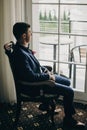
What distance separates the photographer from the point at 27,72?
103 inches

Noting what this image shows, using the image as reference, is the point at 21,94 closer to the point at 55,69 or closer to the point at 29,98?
the point at 29,98

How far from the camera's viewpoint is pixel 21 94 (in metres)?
2.77

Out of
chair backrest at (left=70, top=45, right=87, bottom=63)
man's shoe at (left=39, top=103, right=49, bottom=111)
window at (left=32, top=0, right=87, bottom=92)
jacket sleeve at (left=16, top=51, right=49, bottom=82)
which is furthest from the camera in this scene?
chair backrest at (left=70, top=45, right=87, bottom=63)

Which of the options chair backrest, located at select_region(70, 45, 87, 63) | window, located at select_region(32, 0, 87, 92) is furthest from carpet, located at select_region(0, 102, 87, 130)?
chair backrest, located at select_region(70, 45, 87, 63)

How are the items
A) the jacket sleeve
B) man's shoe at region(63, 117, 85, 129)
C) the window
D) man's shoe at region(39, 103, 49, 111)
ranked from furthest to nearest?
the window → man's shoe at region(39, 103, 49, 111) → man's shoe at region(63, 117, 85, 129) → the jacket sleeve

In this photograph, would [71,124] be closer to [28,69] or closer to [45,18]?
[28,69]

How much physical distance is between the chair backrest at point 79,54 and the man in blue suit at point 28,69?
0.84 metres

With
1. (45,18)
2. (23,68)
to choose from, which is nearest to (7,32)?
(45,18)

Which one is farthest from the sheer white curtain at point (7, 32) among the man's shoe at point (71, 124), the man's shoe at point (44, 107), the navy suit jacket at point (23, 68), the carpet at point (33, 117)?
the man's shoe at point (71, 124)

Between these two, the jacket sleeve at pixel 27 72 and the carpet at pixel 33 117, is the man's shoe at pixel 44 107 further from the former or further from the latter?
the jacket sleeve at pixel 27 72

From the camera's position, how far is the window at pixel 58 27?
3.31 meters

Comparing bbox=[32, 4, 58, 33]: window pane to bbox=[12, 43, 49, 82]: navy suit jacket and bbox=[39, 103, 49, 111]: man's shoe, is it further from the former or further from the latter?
bbox=[39, 103, 49, 111]: man's shoe

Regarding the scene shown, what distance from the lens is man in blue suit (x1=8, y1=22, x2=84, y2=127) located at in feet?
8.60

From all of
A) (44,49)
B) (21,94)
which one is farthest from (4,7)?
(21,94)
